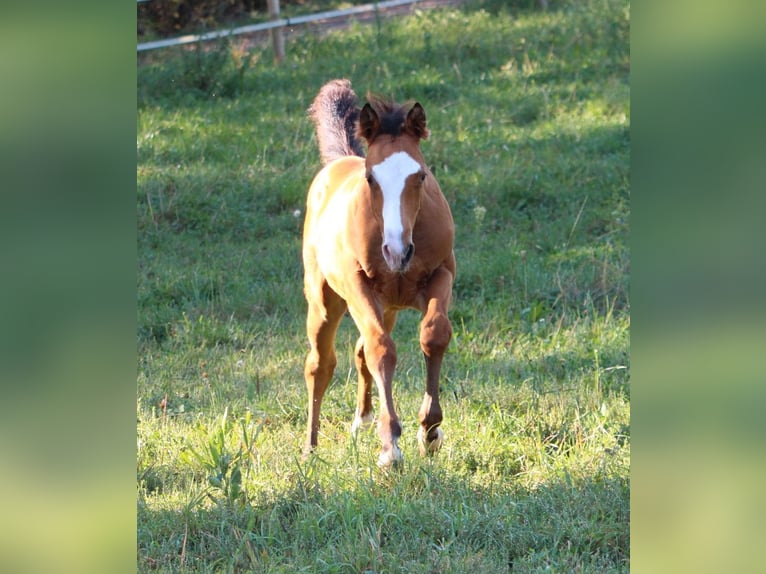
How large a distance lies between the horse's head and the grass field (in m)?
1.05

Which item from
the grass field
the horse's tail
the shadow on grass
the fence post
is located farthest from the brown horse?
the fence post

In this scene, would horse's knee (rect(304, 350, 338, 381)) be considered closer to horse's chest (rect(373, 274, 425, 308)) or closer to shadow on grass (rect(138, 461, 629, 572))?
horse's chest (rect(373, 274, 425, 308))

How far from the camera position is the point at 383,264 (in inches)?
197

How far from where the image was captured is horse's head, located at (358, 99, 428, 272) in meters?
4.47

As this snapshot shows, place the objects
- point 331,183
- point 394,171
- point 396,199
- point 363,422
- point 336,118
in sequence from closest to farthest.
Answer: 1. point 396,199
2. point 394,171
3. point 363,422
4. point 331,183
5. point 336,118

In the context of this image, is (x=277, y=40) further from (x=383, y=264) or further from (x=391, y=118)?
(x=383, y=264)

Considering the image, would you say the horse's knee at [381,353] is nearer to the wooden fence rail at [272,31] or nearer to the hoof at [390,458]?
the hoof at [390,458]

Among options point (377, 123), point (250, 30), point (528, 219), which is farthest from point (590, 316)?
point (250, 30)

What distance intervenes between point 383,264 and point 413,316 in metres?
2.93

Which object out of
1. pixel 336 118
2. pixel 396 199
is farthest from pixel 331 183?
pixel 396 199

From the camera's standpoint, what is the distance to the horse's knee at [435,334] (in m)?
4.73
